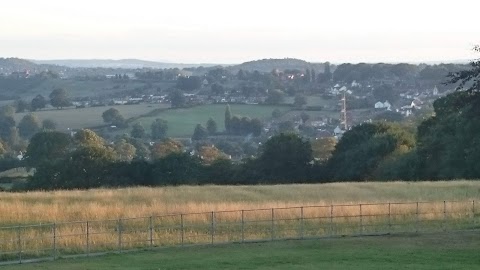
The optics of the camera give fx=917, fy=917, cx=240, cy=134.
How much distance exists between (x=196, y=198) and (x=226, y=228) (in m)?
12.5

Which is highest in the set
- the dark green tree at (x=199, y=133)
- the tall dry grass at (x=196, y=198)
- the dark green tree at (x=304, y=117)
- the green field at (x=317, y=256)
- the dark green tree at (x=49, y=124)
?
the green field at (x=317, y=256)

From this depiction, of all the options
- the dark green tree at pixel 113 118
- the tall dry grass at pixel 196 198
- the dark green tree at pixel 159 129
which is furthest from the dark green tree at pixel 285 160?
the dark green tree at pixel 113 118

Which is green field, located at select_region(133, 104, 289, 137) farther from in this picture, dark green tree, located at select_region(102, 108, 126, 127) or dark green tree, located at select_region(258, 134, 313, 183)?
dark green tree, located at select_region(258, 134, 313, 183)

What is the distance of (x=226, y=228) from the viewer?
43.5 meters

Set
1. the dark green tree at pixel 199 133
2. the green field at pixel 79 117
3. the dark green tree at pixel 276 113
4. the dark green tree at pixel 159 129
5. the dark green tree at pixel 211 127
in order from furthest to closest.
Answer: the dark green tree at pixel 276 113
the green field at pixel 79 117
the dark green tree at pixel 211 127
the dark green tree at pixel 199 133
the dark green tree at pixel 159 129

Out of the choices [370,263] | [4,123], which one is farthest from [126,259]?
[4,123]

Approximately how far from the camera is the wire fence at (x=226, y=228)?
37.8m

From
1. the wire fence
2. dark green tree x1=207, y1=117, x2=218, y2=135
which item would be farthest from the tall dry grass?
dark green tree x1=207, y1=117, x2=218, y2=135

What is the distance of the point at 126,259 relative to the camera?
116ft

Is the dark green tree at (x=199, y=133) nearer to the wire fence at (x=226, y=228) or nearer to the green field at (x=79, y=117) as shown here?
the green field at (x=79, y=117)

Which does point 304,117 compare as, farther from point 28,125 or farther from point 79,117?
point 28,125

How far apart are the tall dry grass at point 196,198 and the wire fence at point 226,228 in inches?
121

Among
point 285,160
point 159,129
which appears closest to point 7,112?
point 159,129

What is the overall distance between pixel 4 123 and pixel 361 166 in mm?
110302
